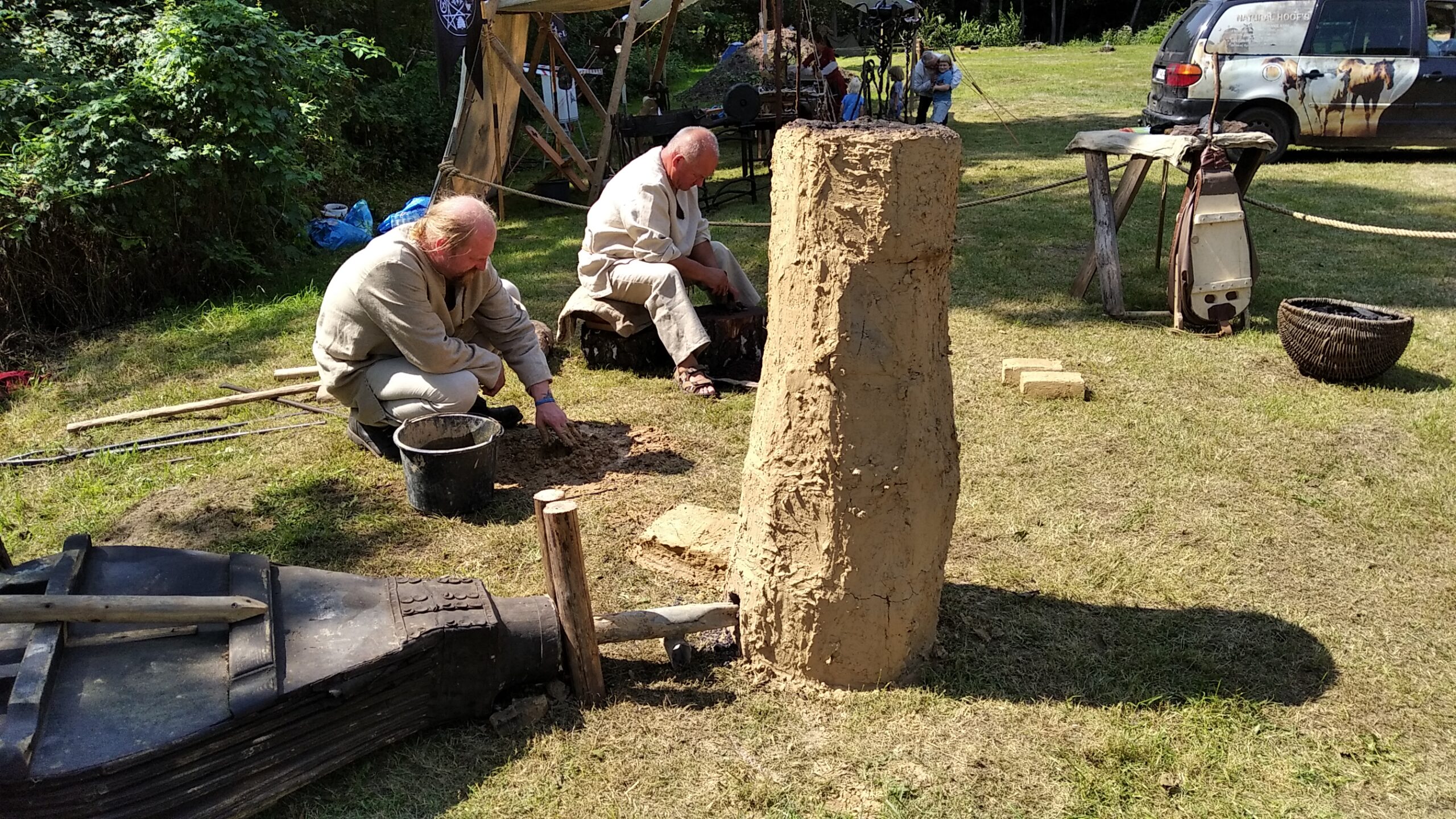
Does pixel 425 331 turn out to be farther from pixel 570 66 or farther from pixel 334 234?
pixel 570 66

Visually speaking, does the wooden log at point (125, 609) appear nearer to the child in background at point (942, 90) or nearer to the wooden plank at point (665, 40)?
the wooden plank at point (665, 40)

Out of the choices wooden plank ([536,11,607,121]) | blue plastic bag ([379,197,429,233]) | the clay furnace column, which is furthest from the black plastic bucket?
wooden plank ([536,11,607,121])

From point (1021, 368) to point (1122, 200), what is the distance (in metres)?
2.07

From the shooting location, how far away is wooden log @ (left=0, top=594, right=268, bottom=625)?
2.42 meters

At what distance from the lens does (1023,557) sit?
3840 millimetres

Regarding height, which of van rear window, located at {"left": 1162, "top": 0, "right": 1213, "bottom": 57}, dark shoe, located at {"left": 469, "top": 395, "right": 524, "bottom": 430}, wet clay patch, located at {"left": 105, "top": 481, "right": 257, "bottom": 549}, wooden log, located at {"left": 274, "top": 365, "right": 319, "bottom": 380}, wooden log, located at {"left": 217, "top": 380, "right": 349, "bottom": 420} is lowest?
wet clay patch, located at {"left": 105, "top": 481, "right": 257, "bottom": 549}

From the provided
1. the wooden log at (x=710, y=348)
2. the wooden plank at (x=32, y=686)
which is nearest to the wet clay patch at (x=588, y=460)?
the wooden log at (x=710, y=348)

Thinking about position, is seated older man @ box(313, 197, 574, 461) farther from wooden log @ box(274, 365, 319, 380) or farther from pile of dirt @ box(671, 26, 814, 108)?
pile of dirt @ box(671, 26, 814, 108)

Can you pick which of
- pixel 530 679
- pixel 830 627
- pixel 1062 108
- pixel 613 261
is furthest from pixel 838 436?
pixel 1062 108

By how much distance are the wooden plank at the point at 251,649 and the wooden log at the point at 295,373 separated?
10.2 feet

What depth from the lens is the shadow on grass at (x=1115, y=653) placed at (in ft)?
10.1

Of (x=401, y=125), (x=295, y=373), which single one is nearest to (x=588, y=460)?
(x=295, y=373)

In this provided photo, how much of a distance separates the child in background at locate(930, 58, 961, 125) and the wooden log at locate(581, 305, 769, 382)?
30.1ft

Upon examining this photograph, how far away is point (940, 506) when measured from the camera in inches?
116
